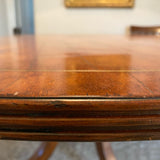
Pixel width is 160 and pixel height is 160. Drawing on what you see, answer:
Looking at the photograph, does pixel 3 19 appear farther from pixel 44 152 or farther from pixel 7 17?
pixel 44 152

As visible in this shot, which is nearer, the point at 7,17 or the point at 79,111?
A: the point at 79,111

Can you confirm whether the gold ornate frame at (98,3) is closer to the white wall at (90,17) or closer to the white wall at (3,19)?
the white wall at (90,17)

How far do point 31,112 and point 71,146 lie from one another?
82 cm

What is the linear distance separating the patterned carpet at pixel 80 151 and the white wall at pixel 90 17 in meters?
1.56

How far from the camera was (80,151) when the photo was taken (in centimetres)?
91

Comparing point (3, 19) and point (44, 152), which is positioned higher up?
point (3, 19)

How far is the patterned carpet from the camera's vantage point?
0.86m

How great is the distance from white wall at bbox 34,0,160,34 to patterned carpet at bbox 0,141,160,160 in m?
1.56

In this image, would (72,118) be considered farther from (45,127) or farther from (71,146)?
(71,146)

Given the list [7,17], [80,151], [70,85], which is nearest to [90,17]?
[7,17]

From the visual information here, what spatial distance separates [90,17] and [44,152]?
1.74 m

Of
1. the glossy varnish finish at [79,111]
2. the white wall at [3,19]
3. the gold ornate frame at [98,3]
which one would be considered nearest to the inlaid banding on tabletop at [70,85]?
the glossy varnish finish at [79,111]

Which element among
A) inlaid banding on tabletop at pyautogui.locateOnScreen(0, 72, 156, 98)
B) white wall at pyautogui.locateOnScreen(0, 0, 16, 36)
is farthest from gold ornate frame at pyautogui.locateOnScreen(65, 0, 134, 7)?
inlaid banding on tabletop at pyautogui.locateOnScreen(0, 72, 156, 98)

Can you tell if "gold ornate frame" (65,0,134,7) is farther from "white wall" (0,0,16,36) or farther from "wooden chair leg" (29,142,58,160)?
"wooden chair leg" (29,142,58,160)
